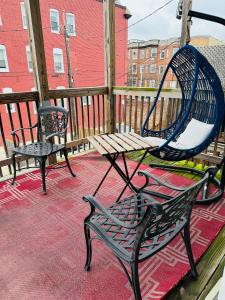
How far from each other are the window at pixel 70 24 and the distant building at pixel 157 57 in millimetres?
1680

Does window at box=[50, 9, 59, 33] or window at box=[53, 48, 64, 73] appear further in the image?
window at box=[53, 48, 64, 73]

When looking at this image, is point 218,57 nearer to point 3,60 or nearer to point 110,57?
point 110,57

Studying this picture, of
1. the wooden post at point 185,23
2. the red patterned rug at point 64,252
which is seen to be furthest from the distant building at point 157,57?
the red patterned rug at point 64,252

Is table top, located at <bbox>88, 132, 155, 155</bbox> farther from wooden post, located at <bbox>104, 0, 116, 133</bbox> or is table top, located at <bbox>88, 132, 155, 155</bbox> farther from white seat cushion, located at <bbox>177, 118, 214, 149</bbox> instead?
wooden post, located at <bbox>104, 0, 116, 133</bbox>

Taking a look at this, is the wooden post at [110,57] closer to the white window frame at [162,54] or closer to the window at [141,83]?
the window at [141,83]

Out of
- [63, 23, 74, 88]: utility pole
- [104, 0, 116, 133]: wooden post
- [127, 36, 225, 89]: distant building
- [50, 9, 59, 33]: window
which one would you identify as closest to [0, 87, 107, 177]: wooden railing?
[104, 0, 116, 133]: wooden post

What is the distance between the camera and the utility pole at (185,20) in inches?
109

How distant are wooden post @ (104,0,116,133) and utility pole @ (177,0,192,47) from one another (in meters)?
1.21

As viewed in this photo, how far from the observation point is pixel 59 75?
178 inches

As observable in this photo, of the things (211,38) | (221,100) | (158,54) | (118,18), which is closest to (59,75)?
(118,18)

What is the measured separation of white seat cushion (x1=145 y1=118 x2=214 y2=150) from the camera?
2452 millimetres

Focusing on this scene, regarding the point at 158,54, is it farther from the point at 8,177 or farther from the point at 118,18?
the point at 8,177

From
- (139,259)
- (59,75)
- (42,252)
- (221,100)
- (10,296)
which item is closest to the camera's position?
(139,259)

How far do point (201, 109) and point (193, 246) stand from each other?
6.06ft
